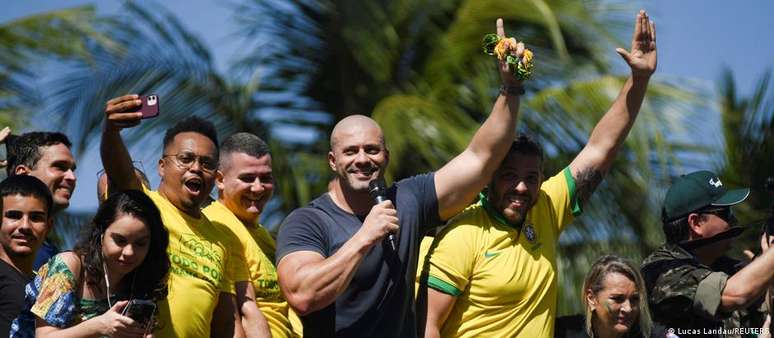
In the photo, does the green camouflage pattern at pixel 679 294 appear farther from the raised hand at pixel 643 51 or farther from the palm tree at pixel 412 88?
the palm tree at pixel 412 88

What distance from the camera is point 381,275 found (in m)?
6.64

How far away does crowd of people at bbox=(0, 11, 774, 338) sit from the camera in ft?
20.6

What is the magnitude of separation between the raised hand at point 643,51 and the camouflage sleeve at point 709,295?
1078 millimetres

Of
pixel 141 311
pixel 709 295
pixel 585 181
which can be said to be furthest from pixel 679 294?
pixel 141 311

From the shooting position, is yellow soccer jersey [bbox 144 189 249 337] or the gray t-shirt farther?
the gray t-shirt

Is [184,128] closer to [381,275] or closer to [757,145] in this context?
[381,275]

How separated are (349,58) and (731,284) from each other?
928 centimetres

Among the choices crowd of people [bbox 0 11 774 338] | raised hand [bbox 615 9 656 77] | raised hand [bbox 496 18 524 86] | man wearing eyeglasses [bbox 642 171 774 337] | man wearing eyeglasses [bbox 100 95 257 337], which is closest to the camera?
crowd of people [bbox 0 11 774 338]

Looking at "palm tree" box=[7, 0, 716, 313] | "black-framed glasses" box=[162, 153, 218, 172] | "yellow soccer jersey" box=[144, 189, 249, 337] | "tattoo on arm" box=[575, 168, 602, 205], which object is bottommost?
"yellow soccer jersey" box=[144, 189, 249, 337]

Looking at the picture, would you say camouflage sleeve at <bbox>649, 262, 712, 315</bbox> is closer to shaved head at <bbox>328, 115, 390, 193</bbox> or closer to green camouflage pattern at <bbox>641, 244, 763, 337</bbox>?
green camouflage pattern at <bbox>641, 244, 763, 337</bbox>

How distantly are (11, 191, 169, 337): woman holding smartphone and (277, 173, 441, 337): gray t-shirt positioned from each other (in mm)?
699

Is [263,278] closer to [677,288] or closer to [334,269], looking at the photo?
[334,269]

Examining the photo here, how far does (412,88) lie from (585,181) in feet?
28.1

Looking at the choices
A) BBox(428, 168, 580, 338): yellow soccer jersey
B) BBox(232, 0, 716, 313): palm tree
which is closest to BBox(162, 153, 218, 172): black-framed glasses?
BBox(428, 168, 580, 338): yellow soccer jersey
